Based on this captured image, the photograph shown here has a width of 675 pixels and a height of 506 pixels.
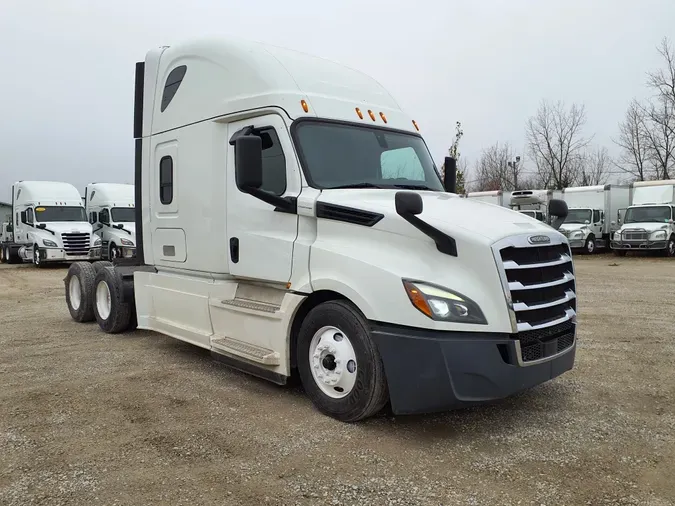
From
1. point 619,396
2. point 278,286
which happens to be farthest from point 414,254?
point 619,396

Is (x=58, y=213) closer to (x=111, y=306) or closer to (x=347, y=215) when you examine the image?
(x=111, y=306)

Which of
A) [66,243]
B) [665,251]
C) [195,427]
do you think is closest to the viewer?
[195,427]

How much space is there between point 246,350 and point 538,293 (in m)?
2.63

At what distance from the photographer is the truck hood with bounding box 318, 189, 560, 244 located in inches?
161

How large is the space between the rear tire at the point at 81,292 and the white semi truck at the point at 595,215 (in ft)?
70.6

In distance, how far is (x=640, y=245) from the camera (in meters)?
22.8

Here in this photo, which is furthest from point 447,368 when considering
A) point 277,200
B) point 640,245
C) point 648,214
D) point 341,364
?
point 648,214

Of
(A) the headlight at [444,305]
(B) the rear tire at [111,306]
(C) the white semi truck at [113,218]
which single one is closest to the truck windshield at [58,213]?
(C) the white semi truck at [113,218]

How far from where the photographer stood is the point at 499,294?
3938mm

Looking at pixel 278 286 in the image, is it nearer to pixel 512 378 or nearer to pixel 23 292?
pixel 512 378

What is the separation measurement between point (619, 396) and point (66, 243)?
20.1m

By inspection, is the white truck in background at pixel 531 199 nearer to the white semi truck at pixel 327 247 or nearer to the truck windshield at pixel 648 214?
the truck windshield at pixel 648 214

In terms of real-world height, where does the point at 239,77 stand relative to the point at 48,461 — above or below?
above

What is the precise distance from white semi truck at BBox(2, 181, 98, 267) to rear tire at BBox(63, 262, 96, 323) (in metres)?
12.9
